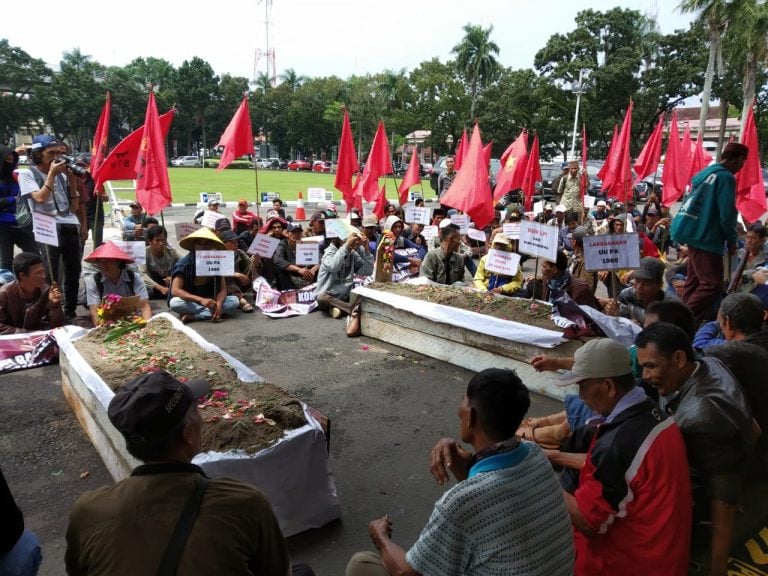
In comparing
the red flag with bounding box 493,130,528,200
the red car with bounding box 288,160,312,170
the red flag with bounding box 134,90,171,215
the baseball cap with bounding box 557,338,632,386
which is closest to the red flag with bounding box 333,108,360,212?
the red flag with bounding box 493,130,528,200

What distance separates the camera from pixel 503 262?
7391mm

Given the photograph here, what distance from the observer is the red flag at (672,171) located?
10844 mm

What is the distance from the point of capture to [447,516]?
1.82 metres

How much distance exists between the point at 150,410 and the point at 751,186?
31.5ft

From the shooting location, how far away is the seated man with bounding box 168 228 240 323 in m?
7.40

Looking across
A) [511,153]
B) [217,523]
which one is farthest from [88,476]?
[511,153]

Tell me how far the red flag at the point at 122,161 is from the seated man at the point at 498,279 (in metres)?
4.77

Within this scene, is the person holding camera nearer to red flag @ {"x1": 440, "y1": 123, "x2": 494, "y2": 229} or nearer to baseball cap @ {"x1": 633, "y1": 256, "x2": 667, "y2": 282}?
red flag @ {"x1": 440, "y1": 123, "x2": 494, "y2": 229}

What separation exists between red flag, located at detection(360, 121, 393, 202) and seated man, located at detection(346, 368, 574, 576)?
34.2 feet

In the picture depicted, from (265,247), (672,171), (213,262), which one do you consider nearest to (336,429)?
(213,262)

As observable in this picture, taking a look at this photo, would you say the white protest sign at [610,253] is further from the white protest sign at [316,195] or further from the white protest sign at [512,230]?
Answer: the white protest sign at [316,195]

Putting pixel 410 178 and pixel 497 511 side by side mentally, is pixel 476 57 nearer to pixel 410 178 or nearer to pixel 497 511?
pixel 410 178

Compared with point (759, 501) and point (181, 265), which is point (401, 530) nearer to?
point (759, 501)

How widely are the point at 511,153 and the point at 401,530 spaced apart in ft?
A: 28.9
